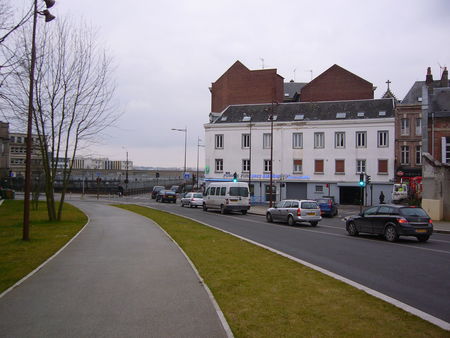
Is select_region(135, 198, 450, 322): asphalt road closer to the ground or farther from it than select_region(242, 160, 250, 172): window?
closer to the ground

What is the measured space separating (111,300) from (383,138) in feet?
143

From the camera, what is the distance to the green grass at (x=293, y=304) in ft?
18.4

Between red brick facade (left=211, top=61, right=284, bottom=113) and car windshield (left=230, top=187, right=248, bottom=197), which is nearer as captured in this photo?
car windshield (left=230, top=187, right=248, bottom=197)

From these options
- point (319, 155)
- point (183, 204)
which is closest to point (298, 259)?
point (183, 204)

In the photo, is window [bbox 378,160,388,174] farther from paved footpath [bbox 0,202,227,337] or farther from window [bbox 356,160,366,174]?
paved footpath [bbox 0,202,227,337]

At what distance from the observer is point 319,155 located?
159 ft

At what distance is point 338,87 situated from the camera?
188ft

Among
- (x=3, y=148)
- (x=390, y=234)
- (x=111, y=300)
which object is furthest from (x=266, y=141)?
(x=111, y=300)

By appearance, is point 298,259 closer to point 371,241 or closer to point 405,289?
point 405,289

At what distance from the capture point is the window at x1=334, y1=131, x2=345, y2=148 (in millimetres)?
47750

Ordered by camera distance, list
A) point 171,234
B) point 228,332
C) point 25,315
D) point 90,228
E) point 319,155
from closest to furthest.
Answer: point 228,332, point 25,315, point 171,234, point 90,228, point 319,155

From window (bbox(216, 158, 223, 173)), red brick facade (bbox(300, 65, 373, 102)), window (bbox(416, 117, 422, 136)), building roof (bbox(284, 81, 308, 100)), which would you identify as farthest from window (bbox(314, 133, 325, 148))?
building roof (bbox(284, 81, 308, 100))

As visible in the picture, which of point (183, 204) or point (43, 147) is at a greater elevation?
point (43, 147)

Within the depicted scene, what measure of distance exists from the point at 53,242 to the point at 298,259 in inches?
316
